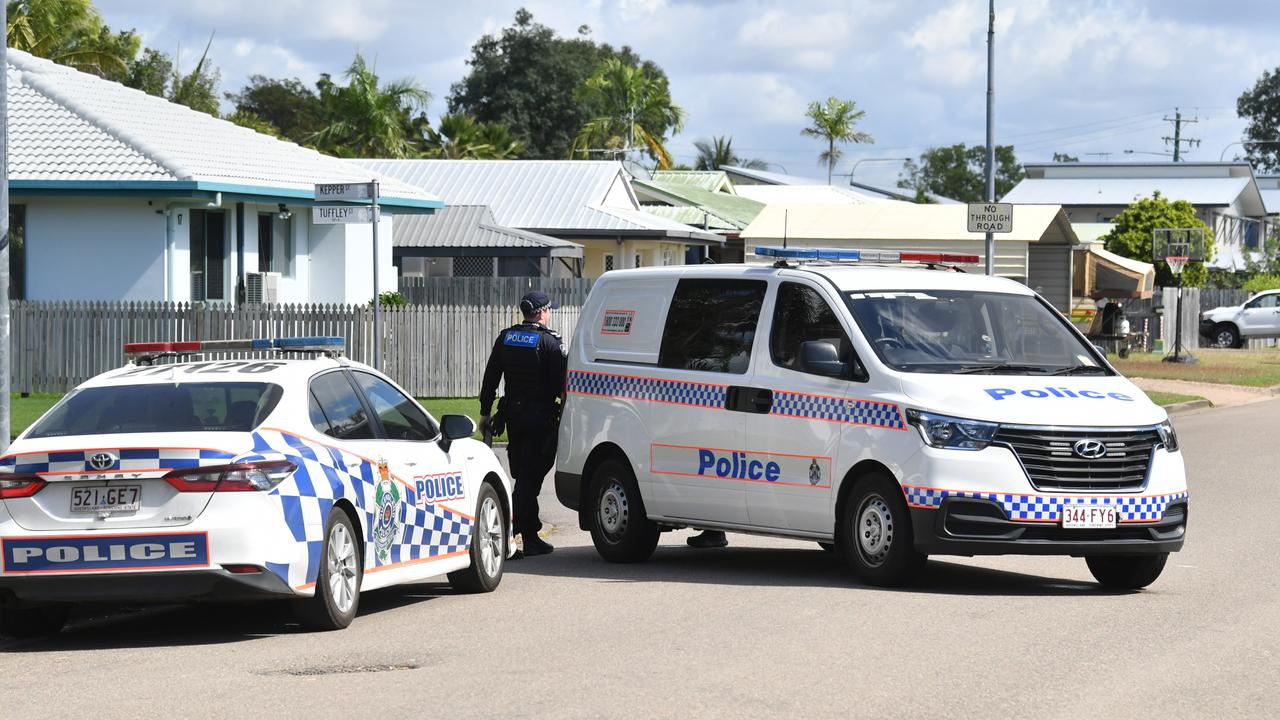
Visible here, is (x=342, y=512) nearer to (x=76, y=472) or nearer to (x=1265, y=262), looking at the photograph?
(x=76, y=472)

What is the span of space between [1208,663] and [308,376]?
479 centimetres

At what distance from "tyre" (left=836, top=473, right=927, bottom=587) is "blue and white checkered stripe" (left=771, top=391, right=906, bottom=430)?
1.11 ft

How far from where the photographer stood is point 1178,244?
4344 cm

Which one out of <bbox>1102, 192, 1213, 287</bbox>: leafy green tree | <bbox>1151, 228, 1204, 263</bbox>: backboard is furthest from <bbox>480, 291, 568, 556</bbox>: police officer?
<bbox>1102, 192, 1213, 287</bbox>: leafy green tree

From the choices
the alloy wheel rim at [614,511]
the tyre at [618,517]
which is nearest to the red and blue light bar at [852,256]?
the tyre at [618,517]

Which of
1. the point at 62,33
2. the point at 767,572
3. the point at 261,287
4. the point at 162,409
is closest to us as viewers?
the point at 162,409

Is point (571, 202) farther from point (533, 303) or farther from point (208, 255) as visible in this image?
point (533, 303)

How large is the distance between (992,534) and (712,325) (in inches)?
107

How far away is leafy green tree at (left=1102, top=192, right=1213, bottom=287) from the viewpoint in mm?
64062

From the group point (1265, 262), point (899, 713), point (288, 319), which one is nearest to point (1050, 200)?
point (1265, 262)

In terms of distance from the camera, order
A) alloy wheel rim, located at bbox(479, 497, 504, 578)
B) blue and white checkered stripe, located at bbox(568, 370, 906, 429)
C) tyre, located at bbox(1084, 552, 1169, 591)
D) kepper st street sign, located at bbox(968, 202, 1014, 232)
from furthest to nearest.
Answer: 1. kepper st street sign, located at bbox(968, 202, 1014, 232)
2. alloy wheel rim, located at bbox(479, 497, 504, 578)
3. tyre, located at bbox(1084, 552, 1169, 591)
4. blue and white checkered stripe, located at bbox(568, 370, 906, 429)

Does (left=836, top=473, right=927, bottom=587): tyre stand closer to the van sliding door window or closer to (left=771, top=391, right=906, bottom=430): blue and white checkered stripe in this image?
(left=771, top=391, right=906, bottom=430): blue and white checkered stripe

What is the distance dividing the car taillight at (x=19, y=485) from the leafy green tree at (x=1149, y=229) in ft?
190

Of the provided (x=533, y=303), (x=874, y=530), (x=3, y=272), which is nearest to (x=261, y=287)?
(x=3, y=272)
